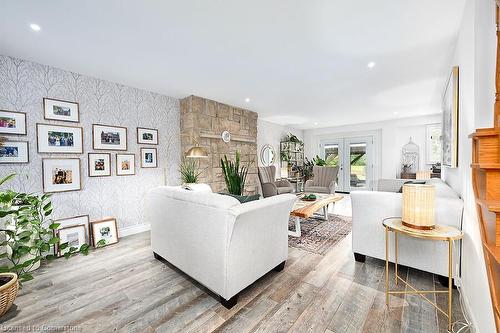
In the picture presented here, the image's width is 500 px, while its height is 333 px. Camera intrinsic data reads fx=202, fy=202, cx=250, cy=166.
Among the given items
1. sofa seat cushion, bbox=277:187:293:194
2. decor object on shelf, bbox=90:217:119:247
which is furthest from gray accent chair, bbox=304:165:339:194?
decor object on shelf, bbox=90:217:119:247

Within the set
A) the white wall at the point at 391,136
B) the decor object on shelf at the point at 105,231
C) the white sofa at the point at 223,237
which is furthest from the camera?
the white wall at the point at 391,136

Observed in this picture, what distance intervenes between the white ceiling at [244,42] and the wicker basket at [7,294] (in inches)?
85.7

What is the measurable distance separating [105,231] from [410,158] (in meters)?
7.44

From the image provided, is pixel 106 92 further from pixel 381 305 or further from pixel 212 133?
pixel 381 305

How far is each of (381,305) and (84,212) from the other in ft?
12.0

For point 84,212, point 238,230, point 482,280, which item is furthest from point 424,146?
point 84,212

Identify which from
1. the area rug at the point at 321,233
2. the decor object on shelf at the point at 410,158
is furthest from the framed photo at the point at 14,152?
the decor object on shelf at the point at 410,158

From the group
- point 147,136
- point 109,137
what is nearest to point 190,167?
point 147,136

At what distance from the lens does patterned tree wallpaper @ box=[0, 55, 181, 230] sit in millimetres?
2434

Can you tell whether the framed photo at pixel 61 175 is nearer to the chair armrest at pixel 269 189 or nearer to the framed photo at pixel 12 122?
the framed photo at pixel 12 122

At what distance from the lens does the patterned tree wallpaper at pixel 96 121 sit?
2.43 meters

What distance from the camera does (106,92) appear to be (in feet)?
10.2

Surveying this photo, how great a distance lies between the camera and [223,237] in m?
1.53

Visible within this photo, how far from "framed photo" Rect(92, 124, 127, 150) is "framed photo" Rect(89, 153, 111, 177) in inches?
4.7
